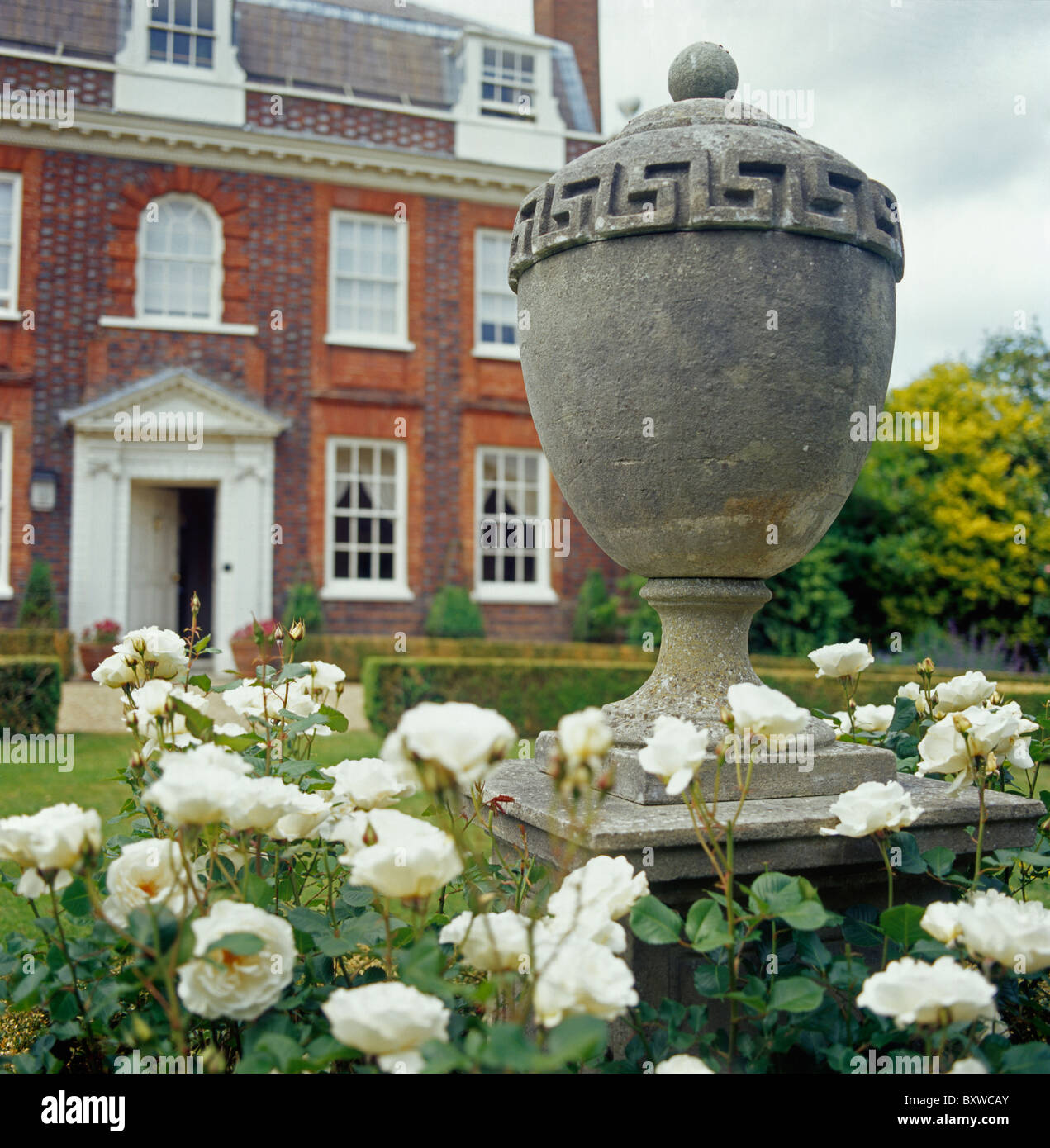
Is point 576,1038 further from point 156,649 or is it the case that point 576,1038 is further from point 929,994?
point 156,649

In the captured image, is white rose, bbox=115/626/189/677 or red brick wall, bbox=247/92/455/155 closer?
white rose, bbox=115/626/189/677

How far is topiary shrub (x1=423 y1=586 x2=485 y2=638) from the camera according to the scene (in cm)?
1205

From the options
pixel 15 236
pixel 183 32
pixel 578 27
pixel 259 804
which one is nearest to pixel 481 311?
pixel 183 32

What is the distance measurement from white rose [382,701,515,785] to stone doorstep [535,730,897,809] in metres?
1.08

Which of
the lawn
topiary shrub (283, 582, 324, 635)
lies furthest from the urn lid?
topiary shrub (283, 582, 324, 635)

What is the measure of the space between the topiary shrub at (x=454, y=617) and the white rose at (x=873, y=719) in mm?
9289

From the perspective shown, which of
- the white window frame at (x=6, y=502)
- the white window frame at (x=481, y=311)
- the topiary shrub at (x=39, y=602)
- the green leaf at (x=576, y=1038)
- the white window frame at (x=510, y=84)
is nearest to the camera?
the green leaf at (x=576, y=1038)

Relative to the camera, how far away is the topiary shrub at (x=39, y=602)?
10844 mm

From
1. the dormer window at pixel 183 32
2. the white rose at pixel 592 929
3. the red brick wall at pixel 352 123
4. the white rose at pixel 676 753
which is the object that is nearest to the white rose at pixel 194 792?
the white rose at pixel 592 929

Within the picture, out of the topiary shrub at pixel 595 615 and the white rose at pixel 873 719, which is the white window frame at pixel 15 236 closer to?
the topiary shrub at pixel 595 615

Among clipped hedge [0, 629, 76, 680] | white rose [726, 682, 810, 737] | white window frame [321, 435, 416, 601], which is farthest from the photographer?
white window frame [321, 435, 416, 601]

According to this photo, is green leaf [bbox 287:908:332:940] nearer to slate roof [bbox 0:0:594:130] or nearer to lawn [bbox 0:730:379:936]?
lawn [bbox 0:730:379:936]

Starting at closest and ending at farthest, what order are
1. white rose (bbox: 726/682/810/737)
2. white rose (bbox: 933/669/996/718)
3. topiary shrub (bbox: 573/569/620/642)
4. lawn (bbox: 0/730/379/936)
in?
white rose (bbox: 726/682/810/737), white rose (bbox: 933/669/996/718), lawn (bbox: 0/730/379/936), topiary shrub (bbox: 573/569/620/642)

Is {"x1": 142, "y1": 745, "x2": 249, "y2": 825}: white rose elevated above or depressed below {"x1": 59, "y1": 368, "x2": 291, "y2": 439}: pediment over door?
below
